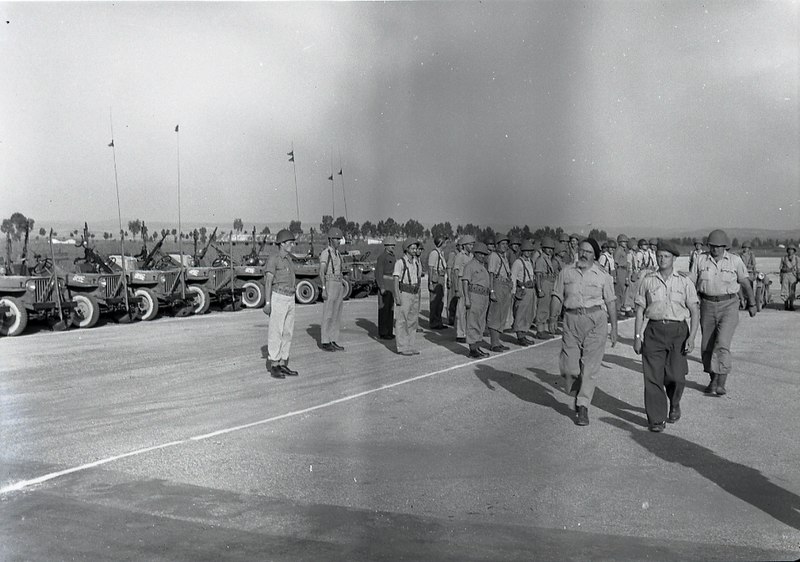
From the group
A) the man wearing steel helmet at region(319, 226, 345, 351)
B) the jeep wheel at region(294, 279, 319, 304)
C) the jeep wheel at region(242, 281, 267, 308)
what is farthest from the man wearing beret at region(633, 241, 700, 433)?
the jeep wheel at region(294, 279, 319, 304)

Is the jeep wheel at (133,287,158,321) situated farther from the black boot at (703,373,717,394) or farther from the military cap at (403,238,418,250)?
the black boot at (703,373,717,394)

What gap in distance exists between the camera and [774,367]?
11.3 m

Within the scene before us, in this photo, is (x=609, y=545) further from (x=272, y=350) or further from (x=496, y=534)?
(x=272, y=350)

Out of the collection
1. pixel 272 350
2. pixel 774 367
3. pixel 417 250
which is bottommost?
pixel 774 367

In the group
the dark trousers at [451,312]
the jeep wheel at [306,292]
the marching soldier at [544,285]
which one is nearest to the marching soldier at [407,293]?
the marching soldier at [544,285]

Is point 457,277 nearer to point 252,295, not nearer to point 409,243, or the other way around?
point 409,243

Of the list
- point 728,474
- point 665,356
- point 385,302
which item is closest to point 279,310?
point 385,302

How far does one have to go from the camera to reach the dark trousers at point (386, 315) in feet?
47.3

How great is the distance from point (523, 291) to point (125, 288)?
9.24 metres

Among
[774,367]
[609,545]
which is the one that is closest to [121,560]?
[609,545]

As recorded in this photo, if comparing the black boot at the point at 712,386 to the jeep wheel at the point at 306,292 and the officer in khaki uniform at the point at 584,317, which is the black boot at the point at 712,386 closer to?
the officer in khaki uniform at the point at 584,317

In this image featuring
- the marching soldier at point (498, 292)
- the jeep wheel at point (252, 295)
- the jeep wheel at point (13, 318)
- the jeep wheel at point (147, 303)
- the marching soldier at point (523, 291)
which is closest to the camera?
the marching soldier at point (498, 292)

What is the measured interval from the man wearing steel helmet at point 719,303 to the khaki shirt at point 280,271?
5251 mm

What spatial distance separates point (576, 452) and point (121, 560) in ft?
12.8
